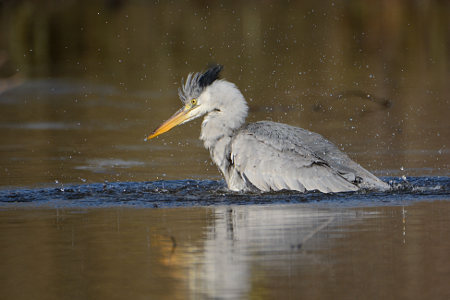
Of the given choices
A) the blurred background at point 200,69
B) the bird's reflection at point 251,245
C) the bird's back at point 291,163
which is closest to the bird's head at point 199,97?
the blurred background at point 200,69

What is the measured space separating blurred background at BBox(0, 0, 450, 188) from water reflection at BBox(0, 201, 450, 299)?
2.66 metres

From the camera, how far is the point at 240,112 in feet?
39.2

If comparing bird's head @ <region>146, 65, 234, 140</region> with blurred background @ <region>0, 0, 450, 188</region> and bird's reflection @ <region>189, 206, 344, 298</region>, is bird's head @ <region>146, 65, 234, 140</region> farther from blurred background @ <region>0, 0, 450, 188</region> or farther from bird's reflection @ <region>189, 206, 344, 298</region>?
bird's reflection @ <region>189, 206, 344, 298</region>

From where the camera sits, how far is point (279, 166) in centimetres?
1110

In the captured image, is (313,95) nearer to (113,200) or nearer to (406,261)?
(113,200)

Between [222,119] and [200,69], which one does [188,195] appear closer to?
A: [222,119]

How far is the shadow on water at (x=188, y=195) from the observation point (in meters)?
10.5

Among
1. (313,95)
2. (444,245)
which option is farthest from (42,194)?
(313,95)

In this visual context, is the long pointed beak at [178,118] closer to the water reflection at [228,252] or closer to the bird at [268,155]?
the bird at [268,155]

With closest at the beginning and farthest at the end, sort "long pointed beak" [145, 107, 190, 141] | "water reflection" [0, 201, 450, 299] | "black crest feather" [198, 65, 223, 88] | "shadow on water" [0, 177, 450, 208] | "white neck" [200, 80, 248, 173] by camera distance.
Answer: "water reflection" [0, 201, 450, 299] → "shadow on water" [0, 177, 450, 208] → "white neck" [200, 80, 248, 173] → "black crest feather" [198, 65, 223, 88] → "long pointed beak" [145, 107, 190, 141]

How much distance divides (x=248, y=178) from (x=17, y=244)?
11.3ft

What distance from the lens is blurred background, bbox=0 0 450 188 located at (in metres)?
13.8

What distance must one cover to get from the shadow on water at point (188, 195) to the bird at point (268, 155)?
14 cm

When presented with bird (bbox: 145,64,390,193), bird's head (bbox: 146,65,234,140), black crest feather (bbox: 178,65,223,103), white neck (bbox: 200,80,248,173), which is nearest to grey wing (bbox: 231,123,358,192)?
bird (bbox: 145,64,390,193)
